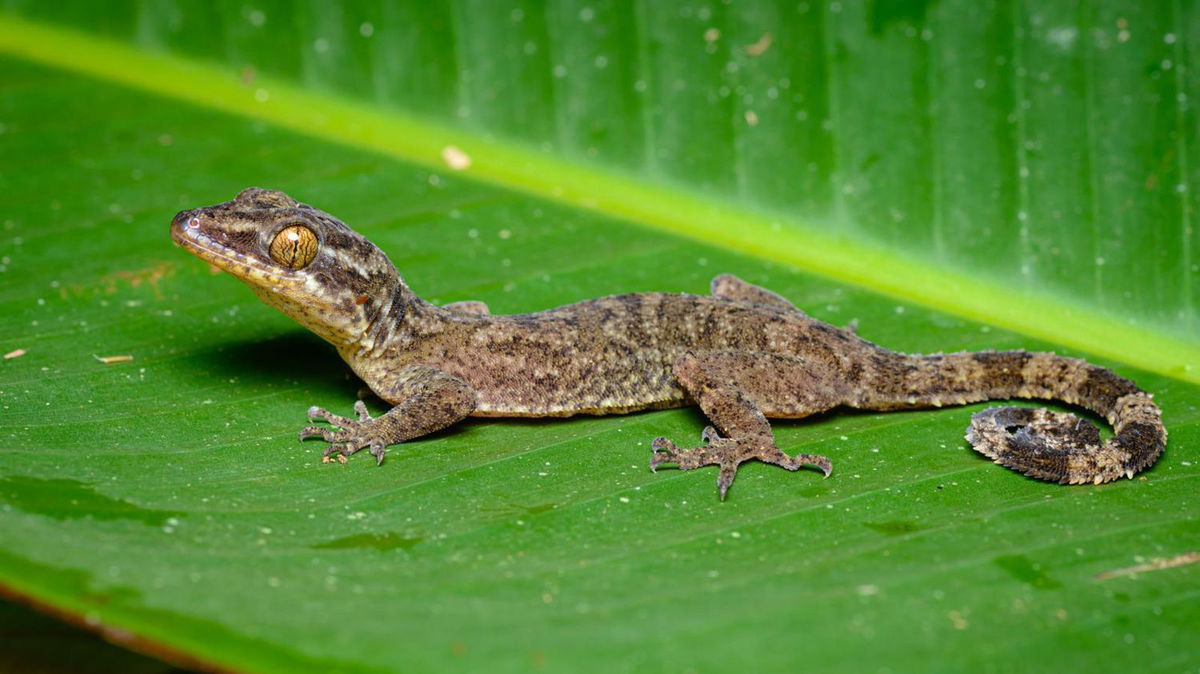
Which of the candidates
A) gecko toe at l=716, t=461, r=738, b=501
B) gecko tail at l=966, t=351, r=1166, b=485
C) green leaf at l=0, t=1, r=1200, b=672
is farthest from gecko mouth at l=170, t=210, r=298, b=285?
gecko tail at l=966, t=351, r=1166, b=485

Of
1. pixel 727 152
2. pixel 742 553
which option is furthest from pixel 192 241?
pixel 727 152

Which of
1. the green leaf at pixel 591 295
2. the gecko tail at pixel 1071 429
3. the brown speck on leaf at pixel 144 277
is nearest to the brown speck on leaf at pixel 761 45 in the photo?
the green leaf at pixel 591 295

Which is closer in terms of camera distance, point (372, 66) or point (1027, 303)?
point (1027, 303)

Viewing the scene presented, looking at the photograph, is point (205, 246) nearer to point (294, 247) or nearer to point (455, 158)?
point (294, 247)

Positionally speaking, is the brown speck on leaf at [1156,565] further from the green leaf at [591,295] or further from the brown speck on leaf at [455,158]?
the brown speck on leaf at [455,158]

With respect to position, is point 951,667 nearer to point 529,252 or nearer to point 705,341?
point 705,341

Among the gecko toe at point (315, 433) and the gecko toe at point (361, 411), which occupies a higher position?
the gecko toe at point (315, 433)

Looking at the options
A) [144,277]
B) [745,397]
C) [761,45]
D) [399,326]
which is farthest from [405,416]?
[761,45]
